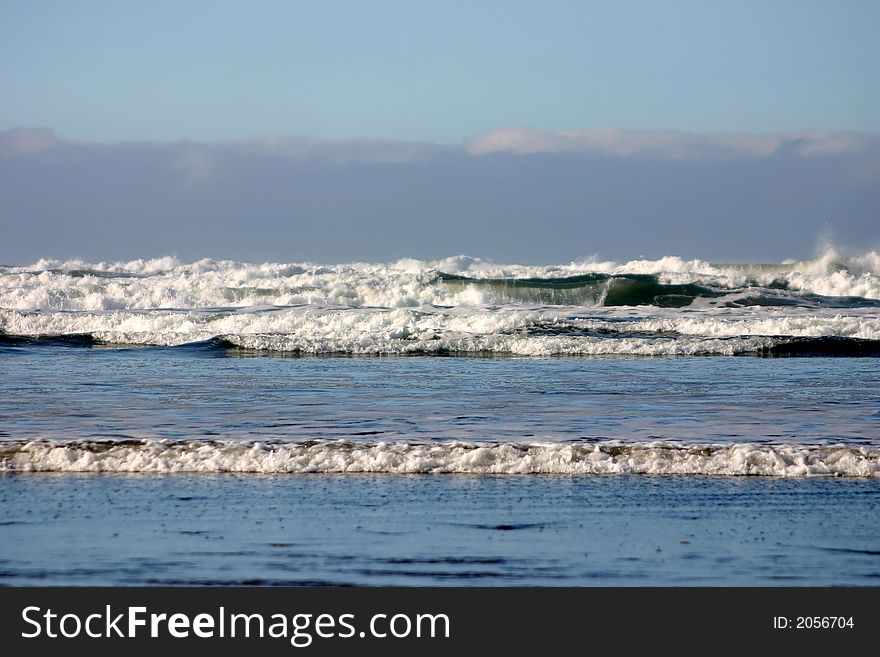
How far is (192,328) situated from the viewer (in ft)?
84.3

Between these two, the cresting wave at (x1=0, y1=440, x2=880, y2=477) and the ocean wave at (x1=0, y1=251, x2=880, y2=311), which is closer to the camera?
the cresting wave at (x1=0, y1=440, x2=880, y2=477)

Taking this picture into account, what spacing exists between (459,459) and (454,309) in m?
19.3

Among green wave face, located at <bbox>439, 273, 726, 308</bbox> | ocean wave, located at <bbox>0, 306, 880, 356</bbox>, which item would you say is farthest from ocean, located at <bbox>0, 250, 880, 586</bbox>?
green wave face, located at <bbox>439, 273, 726, 308</bbox>

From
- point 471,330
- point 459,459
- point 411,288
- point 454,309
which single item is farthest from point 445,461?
point 411,288

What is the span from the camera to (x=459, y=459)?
8.23 metres

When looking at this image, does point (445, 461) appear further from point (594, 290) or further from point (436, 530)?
point (594, 290)

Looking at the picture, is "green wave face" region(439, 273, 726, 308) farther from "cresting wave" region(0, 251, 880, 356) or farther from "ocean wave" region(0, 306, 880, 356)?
"ocean wave" region(0, 306, 880, 356)

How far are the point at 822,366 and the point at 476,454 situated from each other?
10596 millimetres

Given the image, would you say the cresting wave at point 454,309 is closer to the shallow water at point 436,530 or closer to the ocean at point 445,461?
the ocean at point 445,461

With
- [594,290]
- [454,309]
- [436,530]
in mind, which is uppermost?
[594,290]

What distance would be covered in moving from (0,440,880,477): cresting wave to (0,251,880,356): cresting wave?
11792 mm

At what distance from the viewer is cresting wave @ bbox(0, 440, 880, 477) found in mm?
8023
